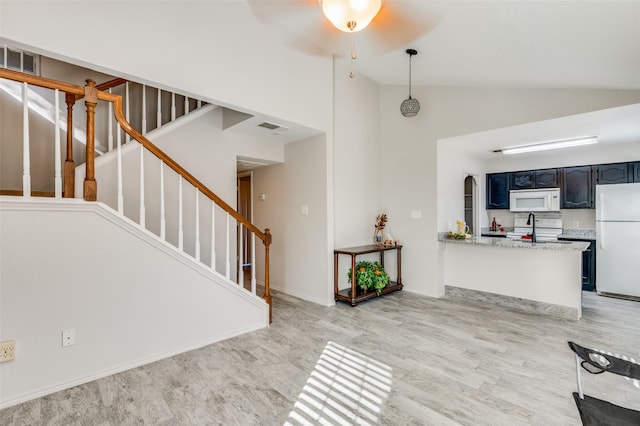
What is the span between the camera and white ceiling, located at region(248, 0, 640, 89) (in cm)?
228

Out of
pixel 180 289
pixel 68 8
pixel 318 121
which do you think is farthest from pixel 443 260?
pixel 68 8

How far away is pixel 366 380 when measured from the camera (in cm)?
232

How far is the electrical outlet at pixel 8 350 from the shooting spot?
6.56ft

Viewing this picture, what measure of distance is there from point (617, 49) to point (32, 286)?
4.81m

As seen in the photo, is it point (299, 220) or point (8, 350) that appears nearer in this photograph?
point (8, 350)

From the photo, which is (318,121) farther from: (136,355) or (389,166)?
(136,355)

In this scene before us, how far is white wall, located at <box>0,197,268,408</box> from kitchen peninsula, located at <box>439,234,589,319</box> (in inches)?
141

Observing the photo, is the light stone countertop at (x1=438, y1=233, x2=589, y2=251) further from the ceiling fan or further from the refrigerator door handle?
the ceiling fan

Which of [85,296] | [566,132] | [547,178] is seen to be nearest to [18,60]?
[85,296]

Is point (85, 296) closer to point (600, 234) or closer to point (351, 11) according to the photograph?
point (351, 11)

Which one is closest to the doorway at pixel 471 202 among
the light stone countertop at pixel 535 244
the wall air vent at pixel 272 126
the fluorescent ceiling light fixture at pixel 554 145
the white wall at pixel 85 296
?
the fluorescent ceiling light fixture at pixel 554 145

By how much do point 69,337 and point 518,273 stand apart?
486 cm

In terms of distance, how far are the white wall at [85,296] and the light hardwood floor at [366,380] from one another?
0.15 metres

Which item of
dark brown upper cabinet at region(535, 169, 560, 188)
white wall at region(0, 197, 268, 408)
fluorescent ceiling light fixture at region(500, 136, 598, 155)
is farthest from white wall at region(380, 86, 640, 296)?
white wall at region(0, 197, 268, 408)
